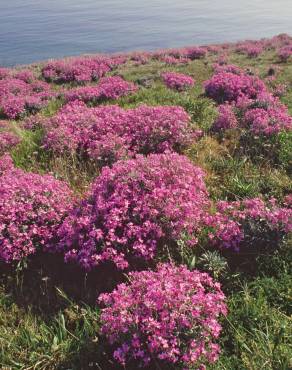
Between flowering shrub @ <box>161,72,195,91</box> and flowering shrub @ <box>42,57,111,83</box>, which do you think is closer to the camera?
flowering shrub @ <box>161,72,195,91</box>

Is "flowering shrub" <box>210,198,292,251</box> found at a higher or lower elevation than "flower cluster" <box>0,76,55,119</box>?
lower

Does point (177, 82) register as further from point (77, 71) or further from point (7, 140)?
point (7, 140)

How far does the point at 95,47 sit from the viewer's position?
54.9m

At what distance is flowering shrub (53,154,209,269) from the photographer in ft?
20.8

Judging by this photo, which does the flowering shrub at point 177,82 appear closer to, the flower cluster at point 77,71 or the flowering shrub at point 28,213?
the flower cluster at point 77,71

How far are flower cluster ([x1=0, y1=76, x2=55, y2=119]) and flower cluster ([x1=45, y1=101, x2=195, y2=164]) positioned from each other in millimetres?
5343

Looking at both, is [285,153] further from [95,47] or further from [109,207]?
[95,47]

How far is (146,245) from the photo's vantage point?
255 inches

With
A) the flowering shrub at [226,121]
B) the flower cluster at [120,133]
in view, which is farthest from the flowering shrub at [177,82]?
the flower cluster at [120,133]

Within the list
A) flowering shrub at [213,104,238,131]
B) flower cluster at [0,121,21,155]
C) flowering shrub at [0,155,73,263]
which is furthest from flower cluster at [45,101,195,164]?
flowering shrub at [0,155,73,263]

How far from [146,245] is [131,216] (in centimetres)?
55

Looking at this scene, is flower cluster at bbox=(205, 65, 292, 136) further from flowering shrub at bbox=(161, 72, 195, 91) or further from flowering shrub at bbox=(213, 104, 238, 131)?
flowering shrub at bbox=(161, 72, 195, 91)

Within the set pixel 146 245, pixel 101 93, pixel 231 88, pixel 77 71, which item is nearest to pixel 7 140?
pixel 101 93

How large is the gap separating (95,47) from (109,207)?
52170 mm
